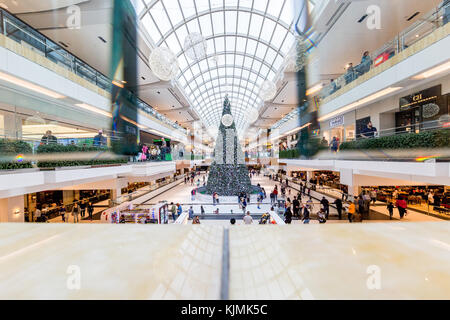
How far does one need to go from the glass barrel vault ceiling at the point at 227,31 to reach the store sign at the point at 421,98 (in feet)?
29.2

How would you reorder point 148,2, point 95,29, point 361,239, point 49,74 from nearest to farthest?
1. point 361,239
2. point 49,74
3. point 95,29
4. point 148,2

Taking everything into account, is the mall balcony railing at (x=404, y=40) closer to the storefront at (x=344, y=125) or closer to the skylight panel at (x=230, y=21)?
the storefront at (x=344, y=125)

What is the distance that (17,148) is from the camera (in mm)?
5402

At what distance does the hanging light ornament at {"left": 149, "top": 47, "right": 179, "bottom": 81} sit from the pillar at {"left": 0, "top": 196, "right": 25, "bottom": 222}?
8200mm

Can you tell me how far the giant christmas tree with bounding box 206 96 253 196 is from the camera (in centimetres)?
1702

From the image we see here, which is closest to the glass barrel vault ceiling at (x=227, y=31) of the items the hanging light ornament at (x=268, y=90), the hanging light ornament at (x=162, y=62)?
the hanging light ornament at (x=162, y=62)

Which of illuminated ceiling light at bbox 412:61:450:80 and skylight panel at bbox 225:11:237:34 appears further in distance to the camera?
skylight panel at bbox 225:11:237:34

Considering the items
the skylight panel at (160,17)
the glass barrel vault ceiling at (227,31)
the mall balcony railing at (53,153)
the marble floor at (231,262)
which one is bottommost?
the marble floor at (231,262)

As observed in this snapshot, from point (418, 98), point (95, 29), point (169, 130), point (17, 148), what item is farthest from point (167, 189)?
point (418, 98)

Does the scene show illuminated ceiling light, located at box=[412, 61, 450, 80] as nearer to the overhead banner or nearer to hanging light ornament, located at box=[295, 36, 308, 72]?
hanging light ornament, located at box=[295, 36, 308, 72]

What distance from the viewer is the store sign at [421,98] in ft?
26.3

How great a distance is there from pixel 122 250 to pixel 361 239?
5.62 feet

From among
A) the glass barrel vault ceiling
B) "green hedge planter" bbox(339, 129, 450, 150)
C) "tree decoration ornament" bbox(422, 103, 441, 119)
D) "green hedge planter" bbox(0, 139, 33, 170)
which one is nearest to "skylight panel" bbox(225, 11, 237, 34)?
the glass barrel vault ceiling

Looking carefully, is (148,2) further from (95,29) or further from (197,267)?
(197,267)
